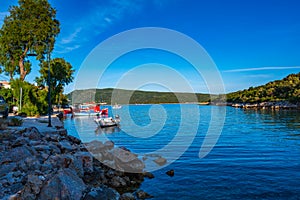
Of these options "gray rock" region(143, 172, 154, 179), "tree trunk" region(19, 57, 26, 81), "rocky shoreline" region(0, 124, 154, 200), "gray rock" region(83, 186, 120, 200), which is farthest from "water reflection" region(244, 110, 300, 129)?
"tree trunk" region(19, 57, 26, 81)

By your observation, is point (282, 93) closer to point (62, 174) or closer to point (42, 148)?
point (42, 148)

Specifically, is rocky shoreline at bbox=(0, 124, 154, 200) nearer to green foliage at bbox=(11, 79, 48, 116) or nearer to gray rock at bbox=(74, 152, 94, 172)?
gray rock at bbox=(74, 152, 94, 172)

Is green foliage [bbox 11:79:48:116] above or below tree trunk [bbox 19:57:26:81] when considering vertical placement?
below

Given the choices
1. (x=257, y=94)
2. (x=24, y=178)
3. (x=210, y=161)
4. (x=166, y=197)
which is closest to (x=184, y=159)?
(x=210, y=161)

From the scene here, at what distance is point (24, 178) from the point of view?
25.2 ft

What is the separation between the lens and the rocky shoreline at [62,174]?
691cm

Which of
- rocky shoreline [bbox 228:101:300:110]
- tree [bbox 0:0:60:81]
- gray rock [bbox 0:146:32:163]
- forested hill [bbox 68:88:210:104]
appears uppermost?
tree [bbox 0:0:60:81]

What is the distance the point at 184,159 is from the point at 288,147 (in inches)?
351

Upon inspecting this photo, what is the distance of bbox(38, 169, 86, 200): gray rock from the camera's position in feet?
22.1

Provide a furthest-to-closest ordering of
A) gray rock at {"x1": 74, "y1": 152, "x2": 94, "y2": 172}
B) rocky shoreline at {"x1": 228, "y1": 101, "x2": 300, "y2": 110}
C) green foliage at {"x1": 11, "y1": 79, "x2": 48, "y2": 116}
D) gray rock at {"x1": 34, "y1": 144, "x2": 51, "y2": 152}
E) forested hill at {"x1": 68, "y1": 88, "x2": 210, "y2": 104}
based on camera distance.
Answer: rocky shoreline at {"x1": 228, "y1": 101, "x2": 300, "y2": 110}, forested hill at {"x1": 68, "y1": 88, "x2": 210, "y2": 104}, green foliage at {"x1": 11, "y1": 79, "x2": 48, "y2": 116}, gray rock at {"x1": 34, "y1": 144, "x2": 51, "y2": 152}, gray rock at {"x1": 74, "y1": 152, "x2": 94, "y2": 172}

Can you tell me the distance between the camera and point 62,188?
694cm

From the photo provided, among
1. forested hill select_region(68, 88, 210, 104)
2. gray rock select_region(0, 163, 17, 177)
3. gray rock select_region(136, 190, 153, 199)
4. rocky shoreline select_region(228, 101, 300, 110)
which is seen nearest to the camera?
gray rock select_region(0, 163, 17, 177)

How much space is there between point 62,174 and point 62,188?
57 cm

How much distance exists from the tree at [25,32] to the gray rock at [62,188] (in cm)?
3293
